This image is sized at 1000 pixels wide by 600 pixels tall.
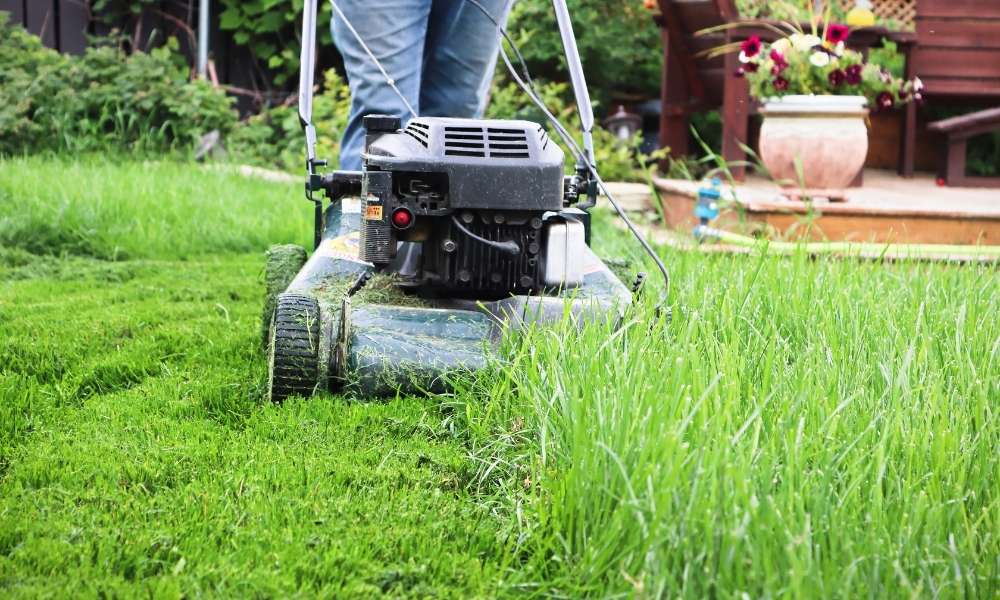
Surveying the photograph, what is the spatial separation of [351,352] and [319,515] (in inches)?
22.8

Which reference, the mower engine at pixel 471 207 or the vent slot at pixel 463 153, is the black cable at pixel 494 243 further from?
the vent slot at pixel 463 153

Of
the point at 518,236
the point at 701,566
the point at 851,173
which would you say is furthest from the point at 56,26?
the point at 701,566

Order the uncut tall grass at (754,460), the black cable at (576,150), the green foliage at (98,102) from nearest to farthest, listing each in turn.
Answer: the uncut tall grass at (754,460) → the black cable at (576,150) → the green foliage at (98,102)

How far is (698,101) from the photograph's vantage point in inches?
258

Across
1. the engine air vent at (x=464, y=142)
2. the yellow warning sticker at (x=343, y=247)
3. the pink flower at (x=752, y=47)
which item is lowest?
the yellow warning sticker at (x=343, y=247)

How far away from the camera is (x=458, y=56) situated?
10.1ft

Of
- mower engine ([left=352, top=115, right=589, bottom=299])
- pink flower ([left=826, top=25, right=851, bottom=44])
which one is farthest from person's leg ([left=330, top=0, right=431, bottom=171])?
pink flower ([left=826, top=25, right=851, bottom=44])

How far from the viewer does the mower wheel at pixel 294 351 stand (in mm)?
2186

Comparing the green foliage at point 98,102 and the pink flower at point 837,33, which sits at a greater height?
the pink flower at point 837,33

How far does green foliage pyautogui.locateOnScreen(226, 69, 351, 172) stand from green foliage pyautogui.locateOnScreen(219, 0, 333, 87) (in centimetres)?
35

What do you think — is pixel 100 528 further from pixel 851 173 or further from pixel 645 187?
pixel 645 187

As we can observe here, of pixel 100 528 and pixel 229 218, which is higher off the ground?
pixel 229 218

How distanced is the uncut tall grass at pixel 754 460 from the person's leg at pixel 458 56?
107cm

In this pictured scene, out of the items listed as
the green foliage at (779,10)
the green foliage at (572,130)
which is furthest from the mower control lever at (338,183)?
the green foliage at (572,130)
